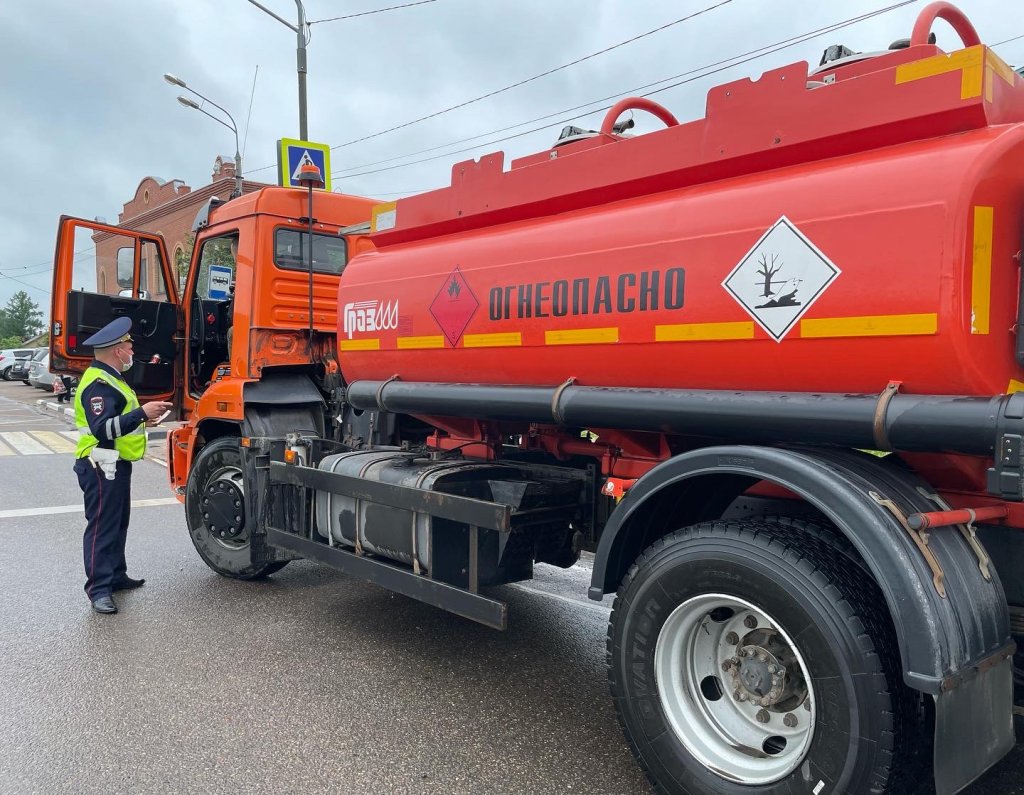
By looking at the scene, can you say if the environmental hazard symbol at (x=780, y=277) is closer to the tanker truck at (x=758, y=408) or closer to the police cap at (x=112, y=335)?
the tanker truck at (x=758, y=408)

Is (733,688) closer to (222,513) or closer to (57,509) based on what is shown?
(222,513)

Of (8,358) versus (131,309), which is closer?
(131,309)

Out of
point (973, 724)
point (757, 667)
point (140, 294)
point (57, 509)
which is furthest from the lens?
point (57, 509)

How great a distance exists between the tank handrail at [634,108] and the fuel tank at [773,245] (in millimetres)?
11

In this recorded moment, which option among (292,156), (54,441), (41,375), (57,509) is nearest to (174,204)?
(41,375)

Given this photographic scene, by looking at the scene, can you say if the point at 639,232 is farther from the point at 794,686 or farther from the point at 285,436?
the point at 285,436

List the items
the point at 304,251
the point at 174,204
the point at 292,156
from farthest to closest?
the point at 174,204, the point at 292,156, the point at 304,251

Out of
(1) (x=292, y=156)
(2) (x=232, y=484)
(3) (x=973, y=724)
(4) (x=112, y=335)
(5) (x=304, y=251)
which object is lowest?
(3) (x=973, y=724)

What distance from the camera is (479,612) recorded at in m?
3.36

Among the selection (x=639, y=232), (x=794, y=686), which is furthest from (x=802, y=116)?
(x=794, y=686)

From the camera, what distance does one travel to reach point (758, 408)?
2590 mm

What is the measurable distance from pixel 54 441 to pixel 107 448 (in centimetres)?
1063

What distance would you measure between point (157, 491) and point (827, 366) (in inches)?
338

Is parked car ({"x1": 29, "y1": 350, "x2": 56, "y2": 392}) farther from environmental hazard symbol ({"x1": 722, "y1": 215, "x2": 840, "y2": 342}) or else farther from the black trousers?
environmental hazard symbol ({"x1": 722, "y1": 215, "x2": 840, "y2": 342})
